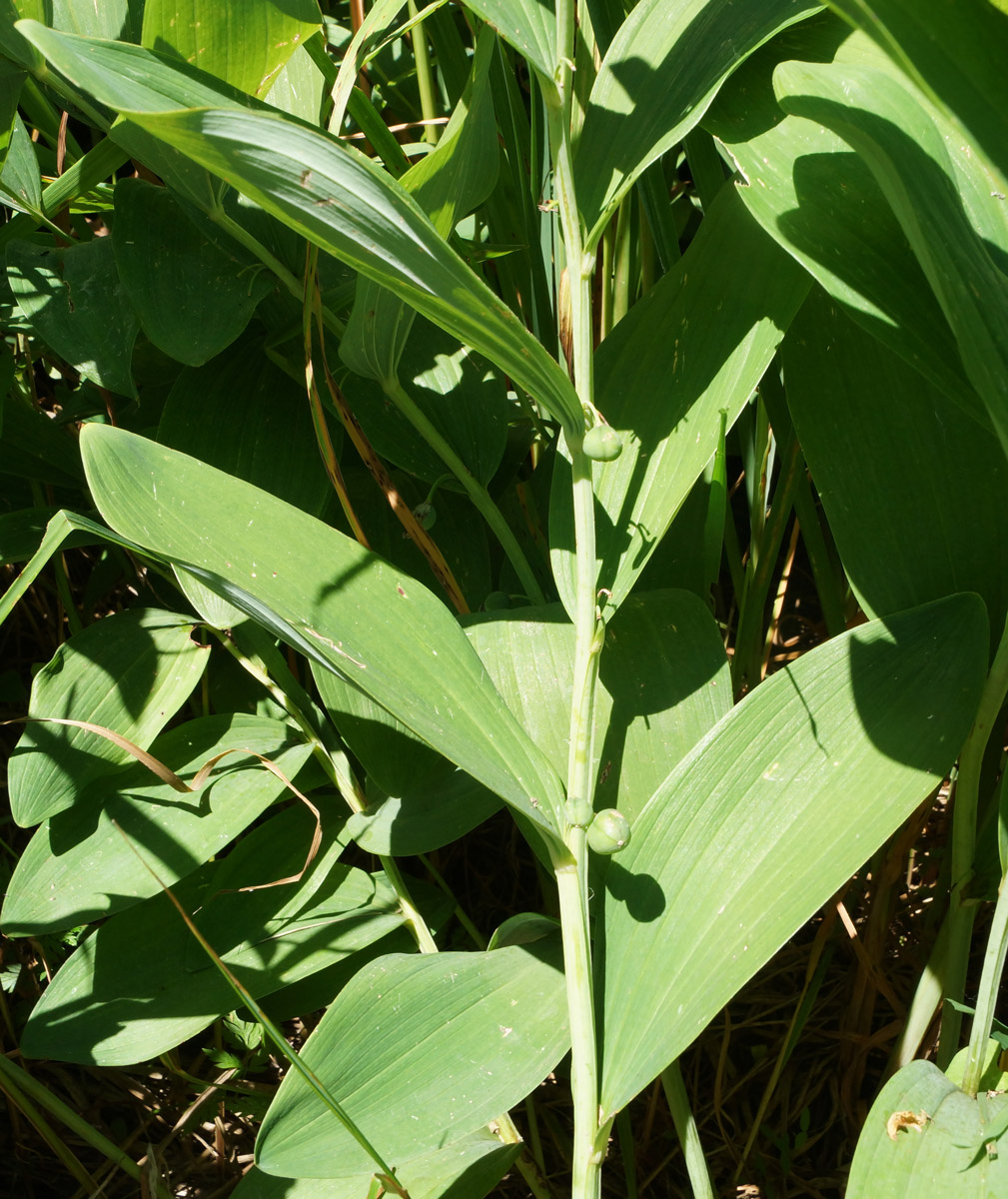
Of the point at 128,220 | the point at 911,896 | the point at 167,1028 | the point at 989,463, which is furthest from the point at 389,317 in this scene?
the point at 911,896

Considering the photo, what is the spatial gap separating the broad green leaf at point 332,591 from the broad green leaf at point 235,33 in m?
0.22

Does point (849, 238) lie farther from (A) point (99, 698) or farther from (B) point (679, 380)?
(A) point (99, 698)

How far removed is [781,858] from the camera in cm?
49

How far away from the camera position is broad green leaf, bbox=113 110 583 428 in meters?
0.33

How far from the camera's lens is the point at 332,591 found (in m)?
0.50

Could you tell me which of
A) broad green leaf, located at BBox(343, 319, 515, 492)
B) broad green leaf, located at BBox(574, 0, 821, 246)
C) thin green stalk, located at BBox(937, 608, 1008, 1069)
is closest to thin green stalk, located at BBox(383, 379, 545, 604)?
broad green leaf, located at BBox(343, 319, 515, 492)

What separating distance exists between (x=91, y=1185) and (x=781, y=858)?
58cm

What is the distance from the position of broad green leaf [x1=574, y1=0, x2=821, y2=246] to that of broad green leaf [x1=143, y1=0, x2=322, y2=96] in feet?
0.54

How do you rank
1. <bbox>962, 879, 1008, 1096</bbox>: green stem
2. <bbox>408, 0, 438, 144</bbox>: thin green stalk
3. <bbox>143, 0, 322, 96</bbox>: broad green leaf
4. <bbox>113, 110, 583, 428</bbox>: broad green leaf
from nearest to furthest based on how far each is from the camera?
<bbox>113, 110, 583, 428</bbox>: broad green leaf, <bbox>962, 879, 1008, 1096</bbox>: green stem, <bbox>143, 0, 322, 96</bbox>: broad green leaf, <bbox>408, 0, 438, 144</bbox>: thin green stalk

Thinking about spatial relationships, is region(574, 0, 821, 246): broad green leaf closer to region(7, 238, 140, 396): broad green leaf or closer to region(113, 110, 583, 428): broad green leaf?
region(113, 110, 583, 428): broad green leaf

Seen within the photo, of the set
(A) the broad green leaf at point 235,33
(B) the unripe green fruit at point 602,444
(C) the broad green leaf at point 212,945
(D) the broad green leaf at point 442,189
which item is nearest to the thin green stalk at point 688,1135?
(C) the broad green leaf at point 212,945

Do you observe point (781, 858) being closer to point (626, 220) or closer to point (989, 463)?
point (989, 463)

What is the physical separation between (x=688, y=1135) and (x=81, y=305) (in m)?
0.60

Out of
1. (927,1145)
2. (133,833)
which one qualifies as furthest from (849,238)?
(133,833)
